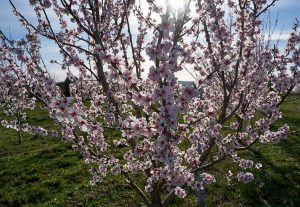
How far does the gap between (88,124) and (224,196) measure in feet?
24.3

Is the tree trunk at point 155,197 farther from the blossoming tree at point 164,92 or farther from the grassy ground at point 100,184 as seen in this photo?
the grassy ground at point 100,184

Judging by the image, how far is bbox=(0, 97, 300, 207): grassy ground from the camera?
11.5m

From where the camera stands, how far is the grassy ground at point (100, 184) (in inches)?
452

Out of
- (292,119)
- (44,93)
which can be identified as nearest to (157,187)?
(44,93)

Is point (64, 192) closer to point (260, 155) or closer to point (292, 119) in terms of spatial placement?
point (260, 155)

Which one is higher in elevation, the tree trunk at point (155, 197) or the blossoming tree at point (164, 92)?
the blossoming tree at point (164, 92)

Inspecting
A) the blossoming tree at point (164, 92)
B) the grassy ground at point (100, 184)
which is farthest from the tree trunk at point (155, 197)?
the grassy ground at point (100, 184)

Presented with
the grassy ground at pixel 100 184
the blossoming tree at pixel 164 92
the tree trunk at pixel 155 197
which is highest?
the blossoming tree at pixel 164 92

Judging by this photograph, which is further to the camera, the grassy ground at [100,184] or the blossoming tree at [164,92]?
the grassy ground at [100,184]

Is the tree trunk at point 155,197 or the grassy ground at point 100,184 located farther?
the grassy ground at point 100,184

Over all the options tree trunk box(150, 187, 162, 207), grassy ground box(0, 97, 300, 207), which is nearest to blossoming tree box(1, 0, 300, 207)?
tree trunk box(150, 187, 162, 207)

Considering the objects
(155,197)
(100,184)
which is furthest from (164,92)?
(100,184)

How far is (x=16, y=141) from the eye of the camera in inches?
905

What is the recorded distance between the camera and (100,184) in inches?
508
